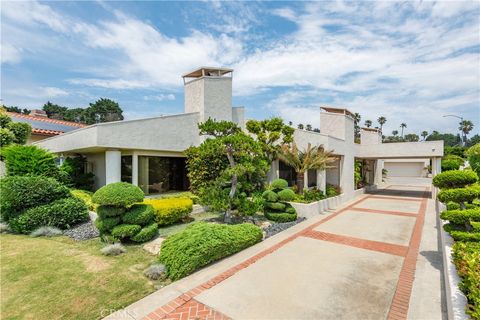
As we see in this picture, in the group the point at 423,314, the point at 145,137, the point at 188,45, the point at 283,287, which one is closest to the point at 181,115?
the point at 145,137

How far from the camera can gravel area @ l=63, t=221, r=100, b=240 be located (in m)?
9.73

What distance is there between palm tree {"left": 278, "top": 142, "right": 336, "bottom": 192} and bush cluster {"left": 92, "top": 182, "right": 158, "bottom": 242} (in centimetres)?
906

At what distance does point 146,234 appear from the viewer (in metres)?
8.99

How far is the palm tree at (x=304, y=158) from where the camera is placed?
14750mm

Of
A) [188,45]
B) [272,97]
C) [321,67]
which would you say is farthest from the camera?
[272,97]

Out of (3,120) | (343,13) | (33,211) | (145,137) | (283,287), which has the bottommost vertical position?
(283,287)

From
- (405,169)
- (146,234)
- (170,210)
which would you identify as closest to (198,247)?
(146,234)

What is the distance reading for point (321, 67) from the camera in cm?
1442

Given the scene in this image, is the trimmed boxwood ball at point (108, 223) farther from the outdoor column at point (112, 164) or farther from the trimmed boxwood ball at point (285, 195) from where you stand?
the trimmed boxwood ball at point (285, 195)

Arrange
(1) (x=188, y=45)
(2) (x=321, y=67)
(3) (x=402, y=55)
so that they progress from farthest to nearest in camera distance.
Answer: (2) (x=321, y=67) → (1) (x=188, y=45) → (3) (x=402, y=55)

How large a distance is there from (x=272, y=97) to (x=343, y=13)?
38.7ft

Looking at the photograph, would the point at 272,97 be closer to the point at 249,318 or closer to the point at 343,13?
the point at 343,13

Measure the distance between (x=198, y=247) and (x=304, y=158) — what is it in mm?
10147

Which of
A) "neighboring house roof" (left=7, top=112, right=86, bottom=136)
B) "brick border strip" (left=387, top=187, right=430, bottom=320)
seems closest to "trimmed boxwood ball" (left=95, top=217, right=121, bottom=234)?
"brick border strip" (left=387, top=187, right=430, bottom=320)
